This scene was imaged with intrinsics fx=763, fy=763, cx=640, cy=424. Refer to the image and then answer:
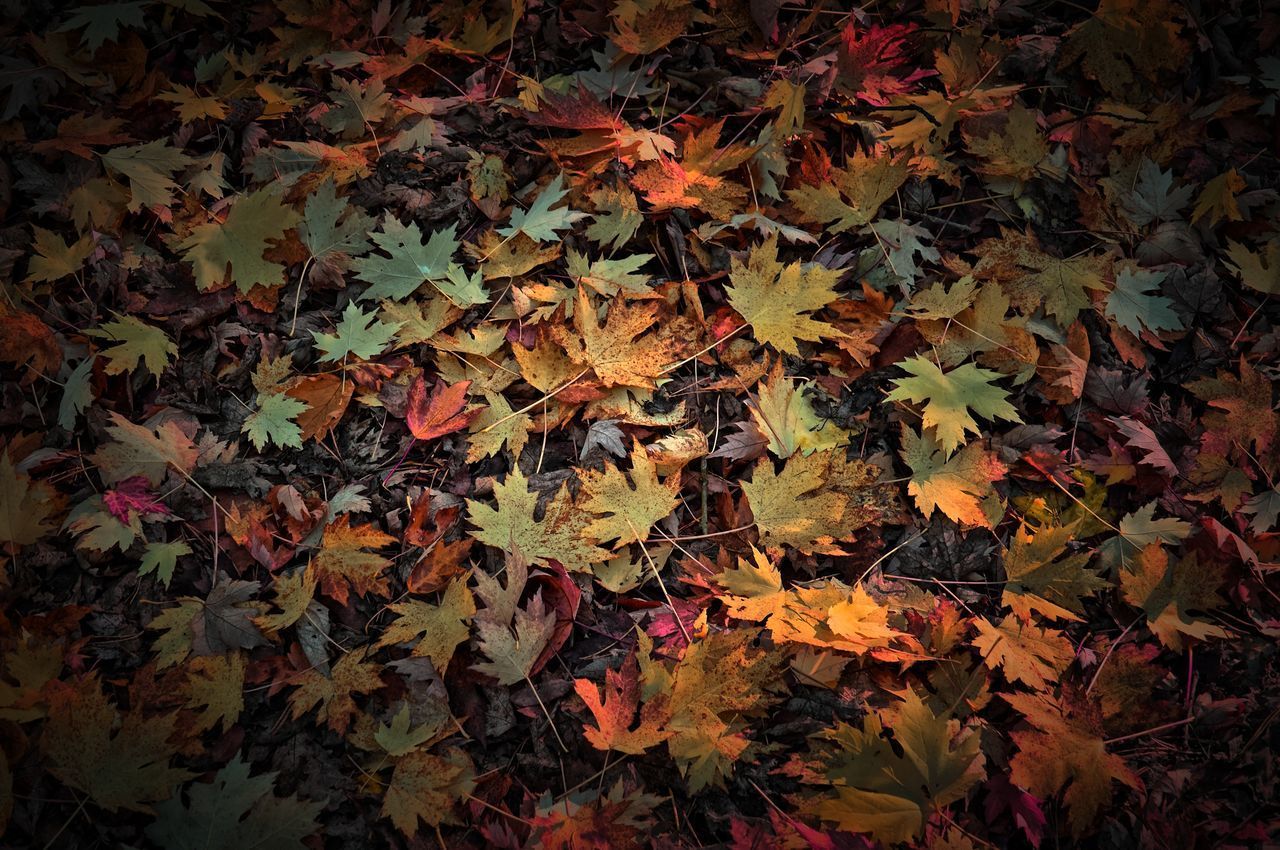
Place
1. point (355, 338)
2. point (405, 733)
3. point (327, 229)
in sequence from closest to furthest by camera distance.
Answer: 1. point (405, 733)
2. point (355, 338)
3. point (327, 229)

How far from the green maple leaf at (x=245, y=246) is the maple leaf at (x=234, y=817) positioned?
1.31 meters

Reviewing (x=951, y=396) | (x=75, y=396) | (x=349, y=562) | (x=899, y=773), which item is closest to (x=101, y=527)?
Answer: (x=75, y=396)

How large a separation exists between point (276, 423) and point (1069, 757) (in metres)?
2.13

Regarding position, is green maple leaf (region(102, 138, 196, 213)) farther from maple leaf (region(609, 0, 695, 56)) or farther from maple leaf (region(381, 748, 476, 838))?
maple leaf (region(381, 748, 476, 838))

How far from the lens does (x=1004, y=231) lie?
2.31 metres

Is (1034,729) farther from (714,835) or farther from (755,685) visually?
(714,835)

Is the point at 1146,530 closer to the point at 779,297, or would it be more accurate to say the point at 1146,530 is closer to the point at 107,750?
the point at 779,297

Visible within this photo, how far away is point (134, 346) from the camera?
2.17m

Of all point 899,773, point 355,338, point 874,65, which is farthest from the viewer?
point 874,65

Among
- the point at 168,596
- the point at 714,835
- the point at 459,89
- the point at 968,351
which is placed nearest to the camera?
the point at 714,835

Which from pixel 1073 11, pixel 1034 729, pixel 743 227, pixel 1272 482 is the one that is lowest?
pixel 1034 729

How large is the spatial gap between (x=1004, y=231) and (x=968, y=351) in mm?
428

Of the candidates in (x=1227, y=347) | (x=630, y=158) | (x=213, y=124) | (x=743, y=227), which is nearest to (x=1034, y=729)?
(x=1227, y=347)

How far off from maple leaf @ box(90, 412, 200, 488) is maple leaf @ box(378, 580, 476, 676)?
29.9 inches
